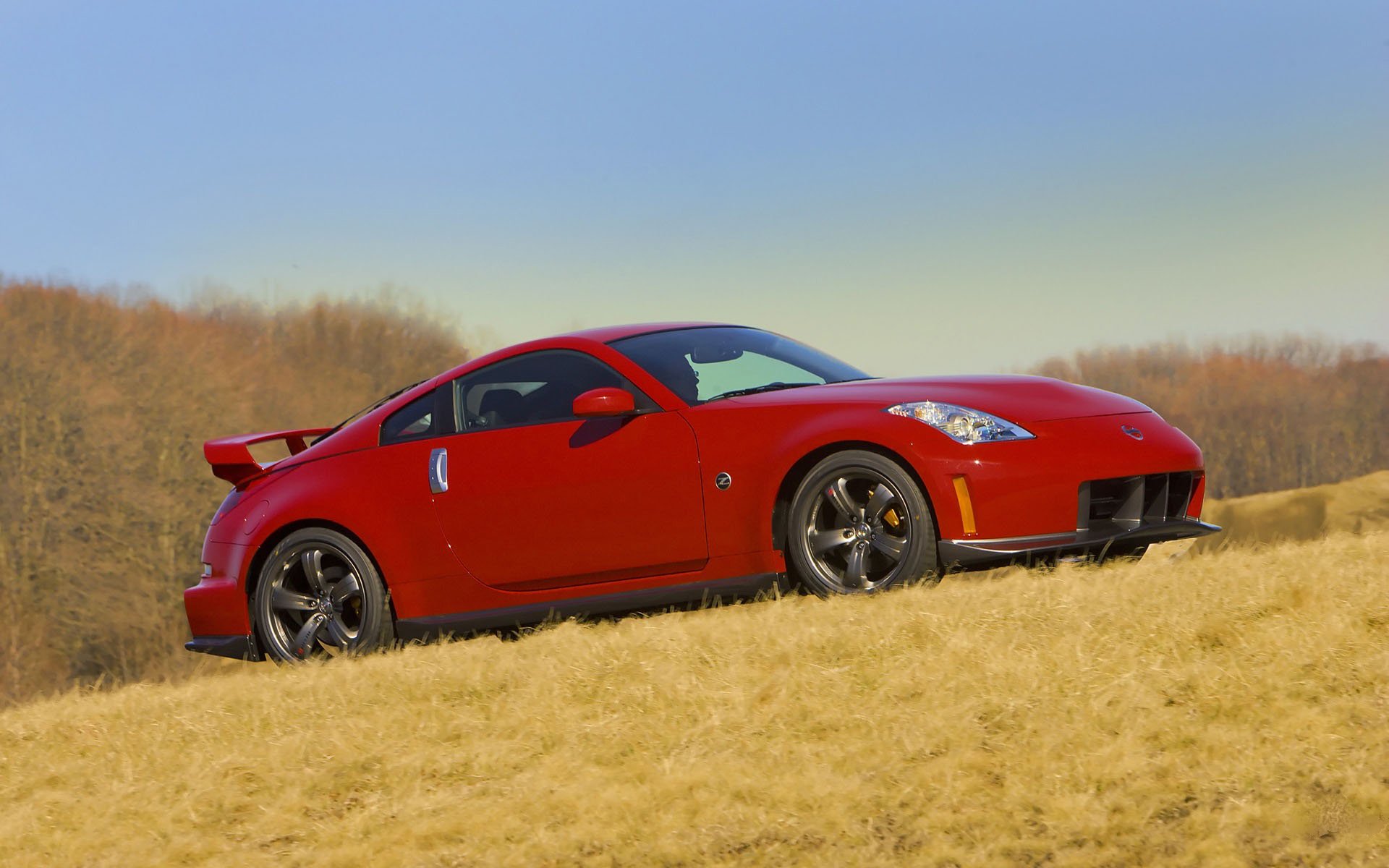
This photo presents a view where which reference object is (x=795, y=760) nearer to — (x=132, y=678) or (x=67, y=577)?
(x=132, y=678)

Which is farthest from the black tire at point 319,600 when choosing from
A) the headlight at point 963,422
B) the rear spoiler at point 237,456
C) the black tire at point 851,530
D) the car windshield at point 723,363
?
the headlight at point 963,422

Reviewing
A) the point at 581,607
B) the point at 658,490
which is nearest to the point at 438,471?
the point at 581,607

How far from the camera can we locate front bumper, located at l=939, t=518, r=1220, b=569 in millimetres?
6223

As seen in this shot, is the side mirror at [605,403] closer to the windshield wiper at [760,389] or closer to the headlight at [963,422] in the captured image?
the windshield wiper at [760,389]

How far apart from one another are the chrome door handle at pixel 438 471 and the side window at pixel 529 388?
0.55 ft

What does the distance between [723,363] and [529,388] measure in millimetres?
998

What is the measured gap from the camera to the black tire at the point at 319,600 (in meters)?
7.43

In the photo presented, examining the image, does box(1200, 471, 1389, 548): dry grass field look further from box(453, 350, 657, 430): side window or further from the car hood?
box(453, 350, 657, 430): side window

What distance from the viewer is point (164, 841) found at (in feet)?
16.6

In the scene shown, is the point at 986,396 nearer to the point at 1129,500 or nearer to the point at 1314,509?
the point at 1129,500

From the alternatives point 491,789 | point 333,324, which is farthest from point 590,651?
point 333,324

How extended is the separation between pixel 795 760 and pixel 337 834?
1589 mm

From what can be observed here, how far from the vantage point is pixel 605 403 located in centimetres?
667

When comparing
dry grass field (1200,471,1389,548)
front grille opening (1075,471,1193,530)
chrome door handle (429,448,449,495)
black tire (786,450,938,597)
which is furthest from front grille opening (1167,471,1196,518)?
dry grass field (1200,471,1389,548)
